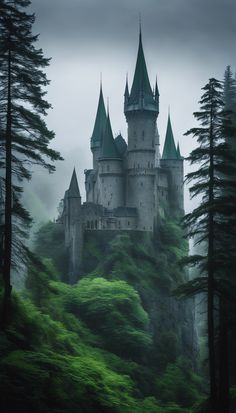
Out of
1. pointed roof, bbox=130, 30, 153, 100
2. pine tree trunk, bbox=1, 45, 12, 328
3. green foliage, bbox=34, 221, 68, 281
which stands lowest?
pine tree trunk, bbox=1, 45, 12, 328

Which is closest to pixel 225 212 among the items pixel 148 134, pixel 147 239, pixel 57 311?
pixel 57 311

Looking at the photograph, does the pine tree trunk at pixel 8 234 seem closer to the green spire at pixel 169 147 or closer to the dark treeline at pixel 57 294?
the dark treeline at pixel 57 294

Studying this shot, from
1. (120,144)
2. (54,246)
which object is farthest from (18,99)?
(120,144)

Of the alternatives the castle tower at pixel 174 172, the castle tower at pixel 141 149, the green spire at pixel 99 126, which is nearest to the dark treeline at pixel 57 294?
the castle tower at pixel 141 149

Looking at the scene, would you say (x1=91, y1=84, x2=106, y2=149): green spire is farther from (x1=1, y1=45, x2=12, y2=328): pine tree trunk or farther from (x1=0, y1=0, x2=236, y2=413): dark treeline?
(x1=1, y1=45, x2=12, y2=328): pine tree trunk

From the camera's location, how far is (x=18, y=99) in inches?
931

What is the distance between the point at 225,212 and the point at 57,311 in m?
22.6

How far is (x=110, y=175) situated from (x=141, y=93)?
11552 mm

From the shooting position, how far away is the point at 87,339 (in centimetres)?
4494

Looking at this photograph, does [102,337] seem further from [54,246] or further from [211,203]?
[211,203]

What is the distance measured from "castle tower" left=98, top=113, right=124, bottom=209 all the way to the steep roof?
2588 millimetres

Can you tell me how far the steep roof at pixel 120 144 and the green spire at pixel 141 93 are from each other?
5838 mm

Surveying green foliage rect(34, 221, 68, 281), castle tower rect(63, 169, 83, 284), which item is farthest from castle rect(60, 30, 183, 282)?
green foliage rect(34, 221, 68, 281)

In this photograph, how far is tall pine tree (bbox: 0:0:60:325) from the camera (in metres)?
22.8
